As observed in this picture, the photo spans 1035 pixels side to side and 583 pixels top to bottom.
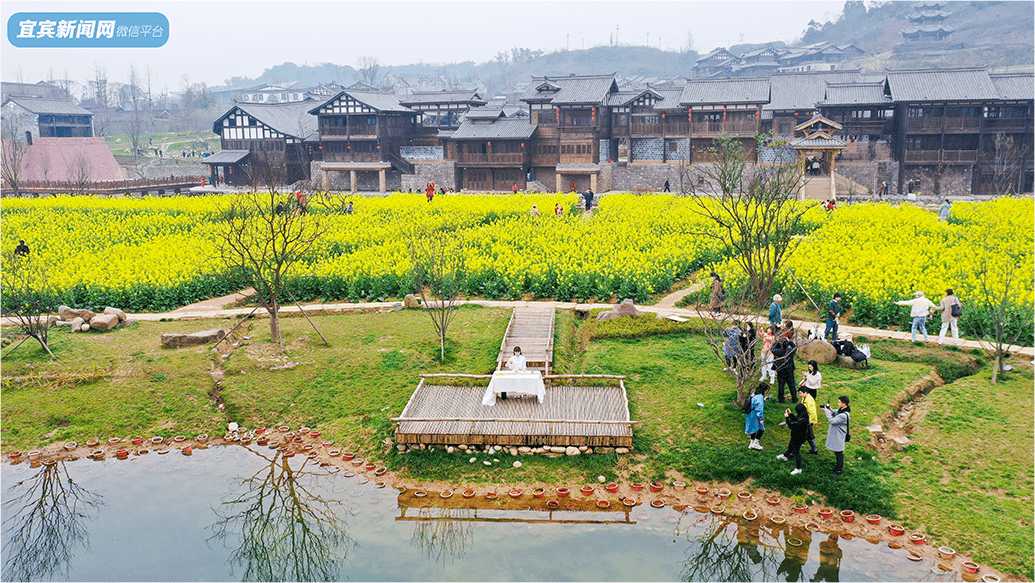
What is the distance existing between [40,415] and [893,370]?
2007 cm

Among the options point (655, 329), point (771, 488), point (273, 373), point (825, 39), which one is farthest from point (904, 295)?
point (825, 39)

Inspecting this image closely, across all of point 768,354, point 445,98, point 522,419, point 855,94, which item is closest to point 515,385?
point 522,419

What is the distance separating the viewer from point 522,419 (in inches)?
580

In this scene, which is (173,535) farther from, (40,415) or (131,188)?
(131,188)

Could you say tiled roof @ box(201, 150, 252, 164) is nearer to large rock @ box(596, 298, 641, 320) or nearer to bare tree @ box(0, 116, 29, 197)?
bare tree @ box(0, 116, 29, 197)

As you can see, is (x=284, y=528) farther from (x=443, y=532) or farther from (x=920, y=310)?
(x=920, y=310)

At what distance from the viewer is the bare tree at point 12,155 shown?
202ft

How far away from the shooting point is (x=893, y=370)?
17.8 metres

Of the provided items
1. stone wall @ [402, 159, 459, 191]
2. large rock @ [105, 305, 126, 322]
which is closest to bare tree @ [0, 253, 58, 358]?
large rock @ [105, 305, 126, 322]

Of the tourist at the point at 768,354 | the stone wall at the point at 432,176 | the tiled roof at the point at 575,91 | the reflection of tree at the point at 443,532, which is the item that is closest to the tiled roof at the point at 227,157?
the stone wall at the point at 432,176

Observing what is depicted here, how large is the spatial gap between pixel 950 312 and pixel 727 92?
46332mm

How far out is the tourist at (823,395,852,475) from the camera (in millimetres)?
12711

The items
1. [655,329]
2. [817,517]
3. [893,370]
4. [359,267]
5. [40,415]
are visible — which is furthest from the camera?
[359,267]

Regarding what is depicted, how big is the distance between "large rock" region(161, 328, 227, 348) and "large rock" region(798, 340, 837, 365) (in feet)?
53.0
